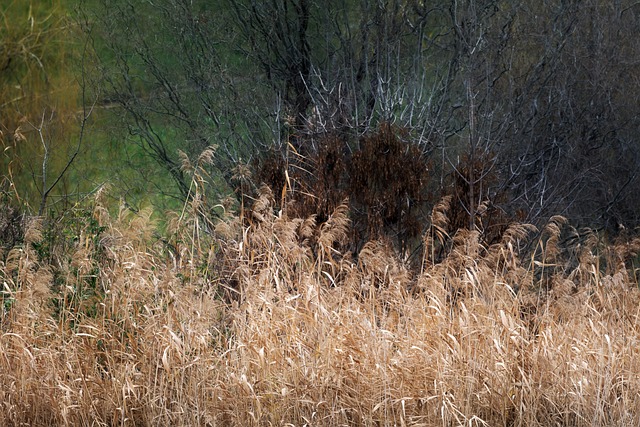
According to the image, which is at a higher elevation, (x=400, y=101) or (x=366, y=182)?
(x=400, y=101)

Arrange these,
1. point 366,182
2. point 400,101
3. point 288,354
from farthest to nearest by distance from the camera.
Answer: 1. point 400,101
2. point 366,182
3. point 288,354

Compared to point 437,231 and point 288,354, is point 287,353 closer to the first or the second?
point 288,354

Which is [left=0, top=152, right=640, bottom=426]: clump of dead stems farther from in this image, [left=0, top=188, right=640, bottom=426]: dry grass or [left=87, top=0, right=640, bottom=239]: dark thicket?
[left=87, top=0, right=640, bottom=239]: dark thicket

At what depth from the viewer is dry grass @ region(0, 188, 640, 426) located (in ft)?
15.1

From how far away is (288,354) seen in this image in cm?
493

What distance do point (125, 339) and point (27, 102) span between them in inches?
149

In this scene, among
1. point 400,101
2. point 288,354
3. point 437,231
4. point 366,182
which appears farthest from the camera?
point 400,101

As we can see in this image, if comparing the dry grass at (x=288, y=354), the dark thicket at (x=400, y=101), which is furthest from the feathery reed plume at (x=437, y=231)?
the dry grass at (x=288, y=354)

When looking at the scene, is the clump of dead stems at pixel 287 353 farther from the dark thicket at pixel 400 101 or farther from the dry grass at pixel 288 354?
the dark thicket at pixel 400 101

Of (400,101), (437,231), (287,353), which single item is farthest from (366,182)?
(287,353)

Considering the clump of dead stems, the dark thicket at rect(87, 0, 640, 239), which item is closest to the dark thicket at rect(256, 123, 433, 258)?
the dark thicket at rect(87, 0, 640, 239)

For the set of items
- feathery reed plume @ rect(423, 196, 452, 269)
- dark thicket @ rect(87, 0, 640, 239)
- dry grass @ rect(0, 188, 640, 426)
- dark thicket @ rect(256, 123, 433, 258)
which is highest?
dark thicket @ rect(87, 0, 640, 239)

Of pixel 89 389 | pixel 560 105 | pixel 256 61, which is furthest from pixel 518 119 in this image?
pixel 89 389

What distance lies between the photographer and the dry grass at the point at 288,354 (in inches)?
181
